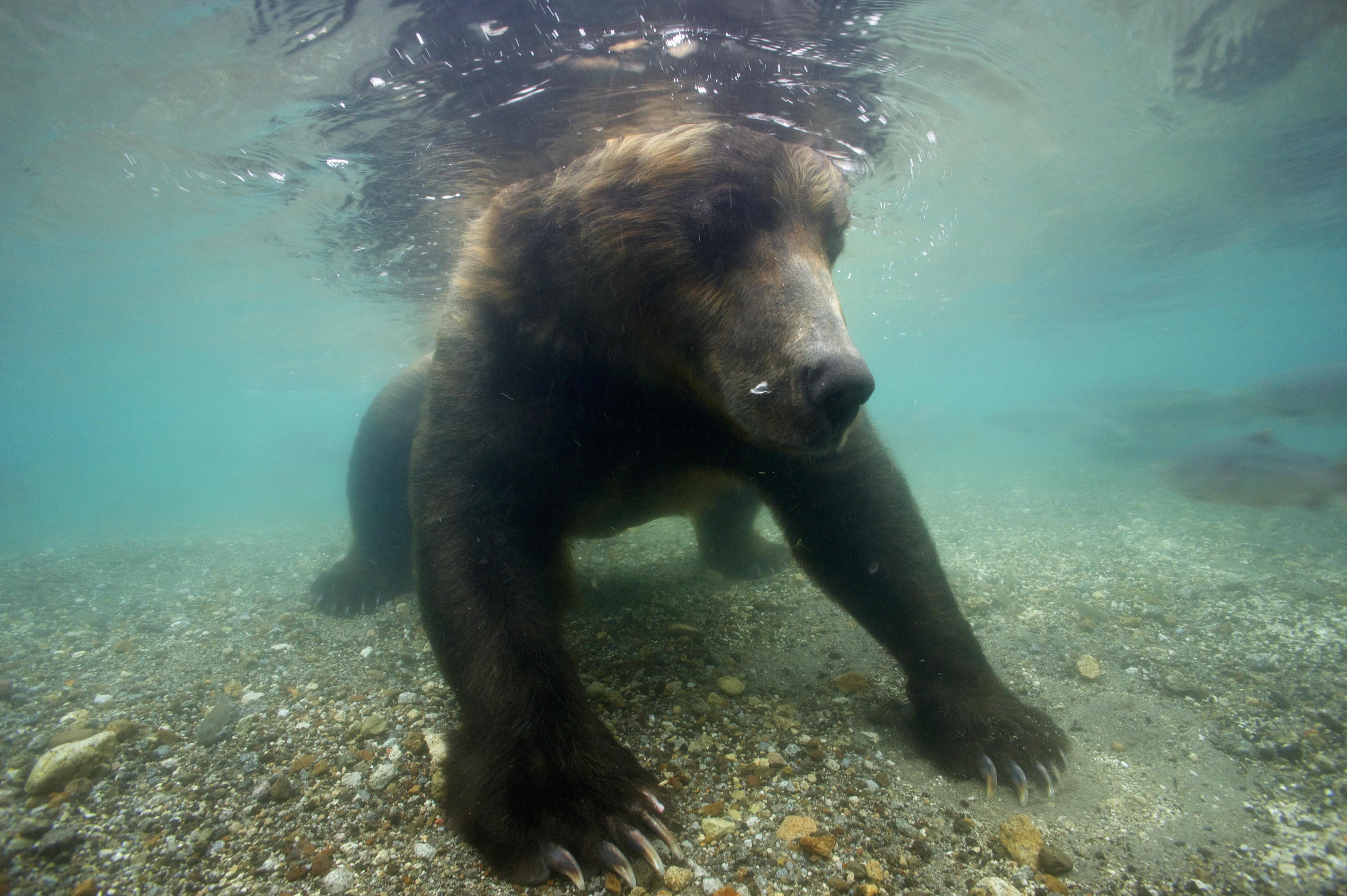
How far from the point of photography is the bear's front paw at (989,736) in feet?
6.71

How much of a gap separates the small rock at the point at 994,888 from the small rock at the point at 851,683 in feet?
3.03

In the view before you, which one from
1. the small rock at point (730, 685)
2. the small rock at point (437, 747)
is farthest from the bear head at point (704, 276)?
the small rock at point (437, 747)

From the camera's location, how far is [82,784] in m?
1.99

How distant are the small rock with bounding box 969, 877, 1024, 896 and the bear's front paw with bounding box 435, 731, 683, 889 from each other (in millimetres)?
792

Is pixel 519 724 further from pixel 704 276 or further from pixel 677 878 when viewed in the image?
pixel 704 276

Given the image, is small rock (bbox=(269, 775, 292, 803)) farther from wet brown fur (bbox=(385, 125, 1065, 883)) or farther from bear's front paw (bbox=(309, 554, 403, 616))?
bear's front paw (bbox=(309, 554, 403, 616))

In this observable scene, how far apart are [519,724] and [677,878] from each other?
2.14 feet

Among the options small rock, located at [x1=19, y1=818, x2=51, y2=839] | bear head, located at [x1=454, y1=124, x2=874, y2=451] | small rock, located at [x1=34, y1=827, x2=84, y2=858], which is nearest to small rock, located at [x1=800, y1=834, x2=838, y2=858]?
bear head, located at [x1=454, y1=124, x2=874, y2=451]

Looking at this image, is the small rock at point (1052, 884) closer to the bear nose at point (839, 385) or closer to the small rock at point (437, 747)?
the bear nose at point (839, 385)

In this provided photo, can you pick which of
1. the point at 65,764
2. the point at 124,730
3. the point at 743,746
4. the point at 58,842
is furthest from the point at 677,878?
the point at 124,730

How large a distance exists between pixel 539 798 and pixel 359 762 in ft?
2.74

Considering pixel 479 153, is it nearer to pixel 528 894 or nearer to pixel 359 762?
pixel 359 762

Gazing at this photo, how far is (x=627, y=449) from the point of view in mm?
2566

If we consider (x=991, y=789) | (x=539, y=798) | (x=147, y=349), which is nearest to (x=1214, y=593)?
(x=991, y=789)
